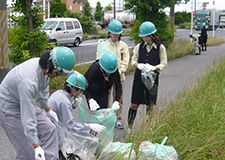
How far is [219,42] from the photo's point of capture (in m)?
25.6

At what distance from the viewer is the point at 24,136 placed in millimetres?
3141

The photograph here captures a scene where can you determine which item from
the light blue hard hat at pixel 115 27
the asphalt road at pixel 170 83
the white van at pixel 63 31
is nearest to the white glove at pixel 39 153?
the asphalt road at pixel 170 83

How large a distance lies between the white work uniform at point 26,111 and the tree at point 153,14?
11194mm

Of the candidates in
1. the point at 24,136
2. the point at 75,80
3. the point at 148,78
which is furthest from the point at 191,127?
the point at 24,136

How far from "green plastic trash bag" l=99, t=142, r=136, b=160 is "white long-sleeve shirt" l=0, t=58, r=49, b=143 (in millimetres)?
841

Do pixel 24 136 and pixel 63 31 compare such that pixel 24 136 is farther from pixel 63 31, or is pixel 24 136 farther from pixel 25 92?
pixel 63 31

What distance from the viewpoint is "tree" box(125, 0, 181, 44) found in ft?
46.3

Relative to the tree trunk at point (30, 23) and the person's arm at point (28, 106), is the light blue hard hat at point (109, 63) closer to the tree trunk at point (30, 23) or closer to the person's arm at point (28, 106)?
the person's arm at point (28, 106)

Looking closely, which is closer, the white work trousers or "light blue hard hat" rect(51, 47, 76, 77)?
"light blue hard hat" rect(51, 47, 76, 77)

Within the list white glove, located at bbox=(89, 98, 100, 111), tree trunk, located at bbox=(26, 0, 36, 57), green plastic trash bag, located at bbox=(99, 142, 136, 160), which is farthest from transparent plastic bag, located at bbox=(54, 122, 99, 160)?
tree trunk, located at bbox=(26, 0, 36, 57)

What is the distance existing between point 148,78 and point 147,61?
29 centimetres

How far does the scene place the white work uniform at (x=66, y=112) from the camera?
360cm

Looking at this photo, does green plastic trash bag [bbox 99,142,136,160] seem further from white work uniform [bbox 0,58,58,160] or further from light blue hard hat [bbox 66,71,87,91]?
light blue hard hat [bbox 66,71,87,91]

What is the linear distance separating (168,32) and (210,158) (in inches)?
449
